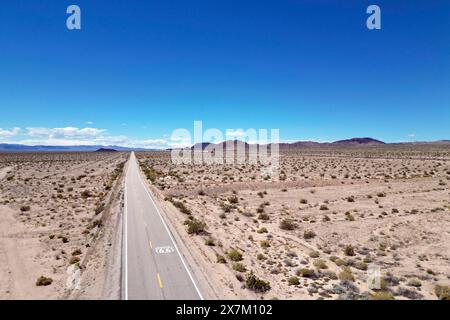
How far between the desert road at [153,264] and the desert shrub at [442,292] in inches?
427

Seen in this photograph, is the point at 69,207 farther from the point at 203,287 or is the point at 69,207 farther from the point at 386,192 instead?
the point at 386,192

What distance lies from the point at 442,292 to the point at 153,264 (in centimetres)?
1409

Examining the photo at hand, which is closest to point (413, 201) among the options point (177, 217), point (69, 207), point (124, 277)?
point (177, 217)

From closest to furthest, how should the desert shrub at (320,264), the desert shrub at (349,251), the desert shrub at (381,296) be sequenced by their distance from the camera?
the desert shrub at (381,296) → the desert shrub at (320,264) → the desert shrub at (349,251)

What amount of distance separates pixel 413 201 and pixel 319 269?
24452mm

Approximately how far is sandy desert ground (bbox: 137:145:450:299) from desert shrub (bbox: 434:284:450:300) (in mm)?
41

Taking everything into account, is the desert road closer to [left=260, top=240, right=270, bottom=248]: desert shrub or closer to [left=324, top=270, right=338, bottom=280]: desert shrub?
[left=260, top=240, right=270, bottom=248]: desert shrub

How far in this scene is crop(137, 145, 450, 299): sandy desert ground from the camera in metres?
15.9

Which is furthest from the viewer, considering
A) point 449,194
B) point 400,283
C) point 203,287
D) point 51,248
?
point 449,194

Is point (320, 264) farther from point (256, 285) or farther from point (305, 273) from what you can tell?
point (256, 285)

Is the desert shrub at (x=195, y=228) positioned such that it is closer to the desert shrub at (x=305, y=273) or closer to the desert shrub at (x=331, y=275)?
the desert shrub at (x=305, y=273)

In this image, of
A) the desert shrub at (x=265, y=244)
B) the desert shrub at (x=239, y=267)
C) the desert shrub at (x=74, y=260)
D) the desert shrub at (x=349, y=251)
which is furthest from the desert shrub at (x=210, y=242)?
the desert shrub at (x=349, y=251)

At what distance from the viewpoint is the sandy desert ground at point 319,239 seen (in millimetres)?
15945
